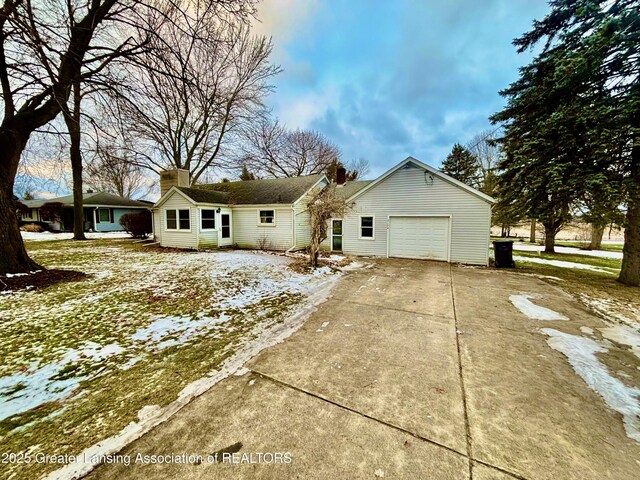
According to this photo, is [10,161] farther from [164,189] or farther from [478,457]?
[478,457]

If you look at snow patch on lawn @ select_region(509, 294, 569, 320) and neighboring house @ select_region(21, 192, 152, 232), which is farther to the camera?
neighboring house @ select_region(21, 192, 152, 232)

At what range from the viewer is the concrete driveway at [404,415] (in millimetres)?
1893

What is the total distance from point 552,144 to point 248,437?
1054 centimetres

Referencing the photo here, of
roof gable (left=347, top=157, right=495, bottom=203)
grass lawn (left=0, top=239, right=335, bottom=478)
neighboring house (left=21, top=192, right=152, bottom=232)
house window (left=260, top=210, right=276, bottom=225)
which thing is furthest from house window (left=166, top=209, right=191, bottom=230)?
neighboring house (left=21, top=192, right=152, bottom=232)

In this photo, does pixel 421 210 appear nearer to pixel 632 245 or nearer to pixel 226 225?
pixel 632 245

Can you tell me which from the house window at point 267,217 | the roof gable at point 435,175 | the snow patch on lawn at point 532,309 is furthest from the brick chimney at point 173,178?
Answer: the snow patch on lawn at point 532,309

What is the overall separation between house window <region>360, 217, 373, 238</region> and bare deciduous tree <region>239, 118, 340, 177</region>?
53.3ft

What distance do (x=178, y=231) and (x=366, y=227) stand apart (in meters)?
10.3

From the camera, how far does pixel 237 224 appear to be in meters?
15.6

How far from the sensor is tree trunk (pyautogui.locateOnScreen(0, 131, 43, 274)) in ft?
21.9

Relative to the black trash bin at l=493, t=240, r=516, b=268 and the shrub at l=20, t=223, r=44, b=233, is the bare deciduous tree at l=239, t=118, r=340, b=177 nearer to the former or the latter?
the shrub at l=20, t=223, r=44, b=233

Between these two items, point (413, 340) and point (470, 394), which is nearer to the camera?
point (470, 394)

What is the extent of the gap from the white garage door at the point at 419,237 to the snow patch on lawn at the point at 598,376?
7261 mm

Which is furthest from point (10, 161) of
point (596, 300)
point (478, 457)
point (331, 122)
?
point (331, 122)
